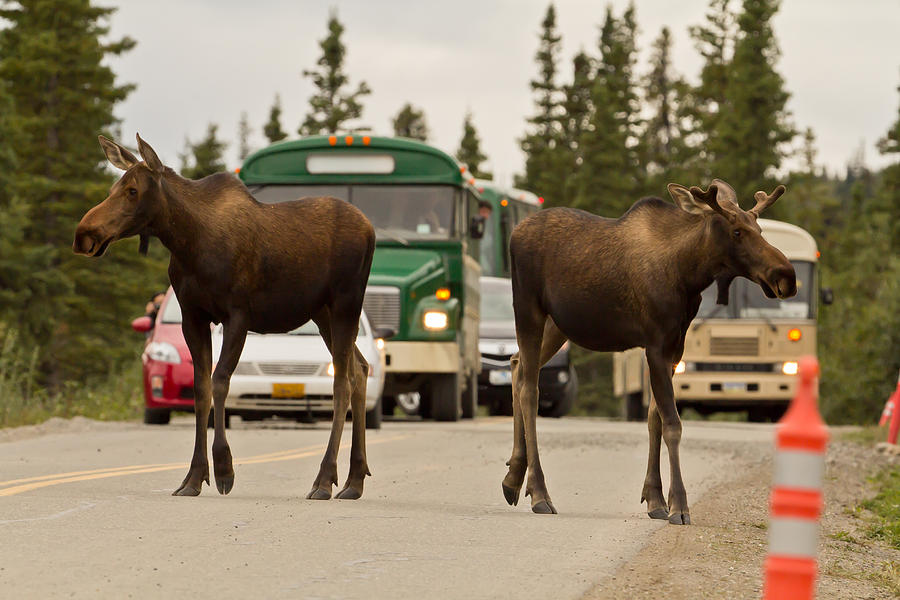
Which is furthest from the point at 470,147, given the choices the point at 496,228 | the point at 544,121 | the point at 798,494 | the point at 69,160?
the point at 798,494

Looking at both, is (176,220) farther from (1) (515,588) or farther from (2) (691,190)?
(1) (515,588)

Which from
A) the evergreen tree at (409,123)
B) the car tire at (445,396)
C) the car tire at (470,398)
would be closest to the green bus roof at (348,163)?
the car tire at (445,396)

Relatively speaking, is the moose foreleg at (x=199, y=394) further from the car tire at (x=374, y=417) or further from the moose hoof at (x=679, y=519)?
the car tire at (x=374, y=417)

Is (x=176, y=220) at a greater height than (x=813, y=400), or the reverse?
(x=176, y=220)

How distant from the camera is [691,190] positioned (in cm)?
1082

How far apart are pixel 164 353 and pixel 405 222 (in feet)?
14.2

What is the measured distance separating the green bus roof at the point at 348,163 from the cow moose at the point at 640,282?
1267 cm

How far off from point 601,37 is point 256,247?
3055 inches

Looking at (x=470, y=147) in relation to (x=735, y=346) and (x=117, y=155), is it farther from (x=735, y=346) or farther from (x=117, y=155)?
(x=117, y=155)

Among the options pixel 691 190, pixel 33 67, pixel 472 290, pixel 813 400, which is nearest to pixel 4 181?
pixel 33 67

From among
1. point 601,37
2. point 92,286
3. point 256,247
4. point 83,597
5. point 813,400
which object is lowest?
point 83,597

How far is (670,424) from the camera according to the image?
10.7 meters

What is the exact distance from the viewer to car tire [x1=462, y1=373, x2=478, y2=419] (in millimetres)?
27828

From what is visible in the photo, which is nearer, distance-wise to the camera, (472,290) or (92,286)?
(472,290)
